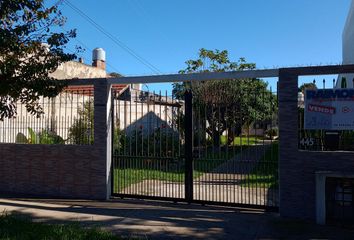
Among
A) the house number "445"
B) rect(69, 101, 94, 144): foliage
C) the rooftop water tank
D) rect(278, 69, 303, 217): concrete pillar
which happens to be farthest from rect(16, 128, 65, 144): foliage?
the rooftop water tank

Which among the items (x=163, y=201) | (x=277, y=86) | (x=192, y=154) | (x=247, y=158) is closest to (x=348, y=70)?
(x=277, y=86)

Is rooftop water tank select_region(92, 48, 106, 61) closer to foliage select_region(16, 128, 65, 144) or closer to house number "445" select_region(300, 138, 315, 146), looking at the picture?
foliage select_region(16, 128, 65, 144)

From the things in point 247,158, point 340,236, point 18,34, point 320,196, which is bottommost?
point 340,236

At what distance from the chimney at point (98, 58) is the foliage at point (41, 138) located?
65.2ft

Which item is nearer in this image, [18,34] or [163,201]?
[18,34]

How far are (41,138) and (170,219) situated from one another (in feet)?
16.2

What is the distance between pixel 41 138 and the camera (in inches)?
426

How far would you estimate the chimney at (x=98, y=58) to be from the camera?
100 ft

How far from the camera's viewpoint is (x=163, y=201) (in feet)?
30.0

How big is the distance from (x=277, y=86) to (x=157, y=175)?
4197 mm

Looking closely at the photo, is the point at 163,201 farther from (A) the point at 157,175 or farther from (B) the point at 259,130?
(B) the point at 259,130

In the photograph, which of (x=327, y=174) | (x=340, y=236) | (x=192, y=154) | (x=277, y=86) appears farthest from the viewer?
(x=192, y=154)

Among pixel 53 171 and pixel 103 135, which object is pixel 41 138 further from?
pixel 103 135

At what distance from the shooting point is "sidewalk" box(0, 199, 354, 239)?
6.68 metres
